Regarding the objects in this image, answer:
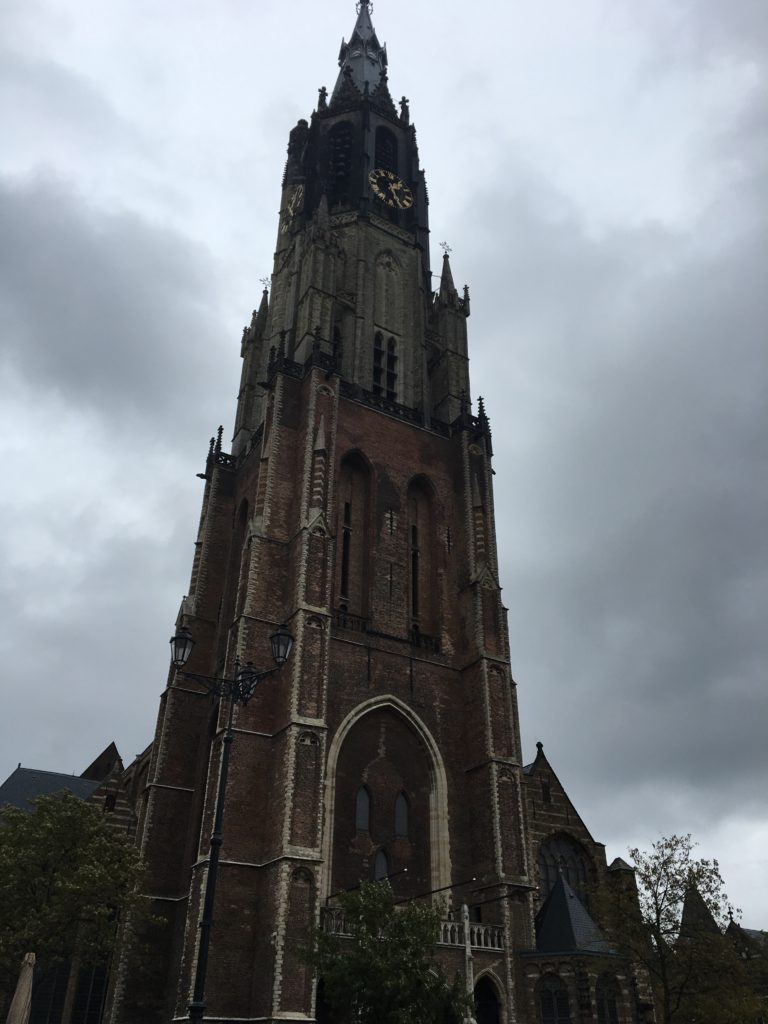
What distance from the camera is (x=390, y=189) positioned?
4778cm

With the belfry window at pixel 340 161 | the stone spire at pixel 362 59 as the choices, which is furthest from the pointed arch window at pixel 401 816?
the stone spire at pixel 362 59

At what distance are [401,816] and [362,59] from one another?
5238 cm

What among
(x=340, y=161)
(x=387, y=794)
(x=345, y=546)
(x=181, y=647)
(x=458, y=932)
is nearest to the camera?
(x=181, y=647)

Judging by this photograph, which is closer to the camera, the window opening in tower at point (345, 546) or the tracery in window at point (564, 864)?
the window opening in tower at point (345, 546)

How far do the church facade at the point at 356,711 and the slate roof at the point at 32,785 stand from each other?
10.5 ft

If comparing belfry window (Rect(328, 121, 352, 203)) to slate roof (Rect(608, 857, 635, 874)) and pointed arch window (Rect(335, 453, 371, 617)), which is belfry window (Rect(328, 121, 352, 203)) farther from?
slate roof (Rect(608, 857, 635, 874))

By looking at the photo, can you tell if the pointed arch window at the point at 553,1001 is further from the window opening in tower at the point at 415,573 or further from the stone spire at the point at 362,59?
the stone spire at the point at 362,59

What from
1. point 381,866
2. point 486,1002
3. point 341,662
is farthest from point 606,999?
point 341,662

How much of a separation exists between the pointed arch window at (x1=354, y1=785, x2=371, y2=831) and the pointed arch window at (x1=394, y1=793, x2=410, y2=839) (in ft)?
3.76

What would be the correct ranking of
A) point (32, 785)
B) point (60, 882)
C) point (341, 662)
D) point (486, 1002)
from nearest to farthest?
point (60, 882)
point (486, 1002)
point (341, 662)
point (32, 785)

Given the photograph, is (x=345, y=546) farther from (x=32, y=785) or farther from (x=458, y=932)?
(x=32, y=785)

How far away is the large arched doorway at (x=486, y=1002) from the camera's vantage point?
26.4m

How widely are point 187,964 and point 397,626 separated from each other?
1341cm

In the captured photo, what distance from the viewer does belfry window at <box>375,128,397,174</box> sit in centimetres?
4913
